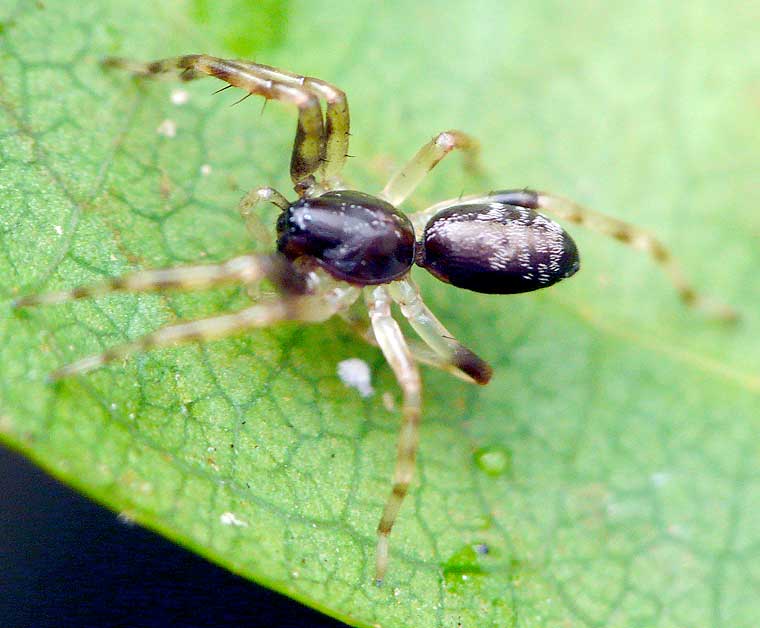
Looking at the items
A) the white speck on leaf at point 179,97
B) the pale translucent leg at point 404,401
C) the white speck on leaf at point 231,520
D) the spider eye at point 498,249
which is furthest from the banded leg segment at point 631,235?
the white speck on leaf at point 231,520

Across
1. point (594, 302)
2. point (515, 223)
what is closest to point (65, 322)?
point (515, 223)

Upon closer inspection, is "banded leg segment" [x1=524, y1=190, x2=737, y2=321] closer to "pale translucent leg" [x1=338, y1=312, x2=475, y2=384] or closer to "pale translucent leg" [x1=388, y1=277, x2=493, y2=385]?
"pale translucent leg" [x1=388, y1=277, x2=493, y2=385]

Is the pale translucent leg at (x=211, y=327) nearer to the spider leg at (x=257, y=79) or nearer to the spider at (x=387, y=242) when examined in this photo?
the spider at (x=387, y=242)


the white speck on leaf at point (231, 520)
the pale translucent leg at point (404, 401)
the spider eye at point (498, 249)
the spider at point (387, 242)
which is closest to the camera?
the white speck on leaf at point (231, 520)

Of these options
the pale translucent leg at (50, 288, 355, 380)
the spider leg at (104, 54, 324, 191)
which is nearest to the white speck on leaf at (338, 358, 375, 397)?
the pale translucent leg at (50, 288, 355, 380)

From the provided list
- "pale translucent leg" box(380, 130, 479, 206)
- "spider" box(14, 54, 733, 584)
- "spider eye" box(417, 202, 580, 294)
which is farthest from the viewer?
"pale translucent leg" box(380, 130, 479, 206)

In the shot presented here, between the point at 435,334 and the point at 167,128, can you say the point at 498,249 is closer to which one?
the point at 435,334
